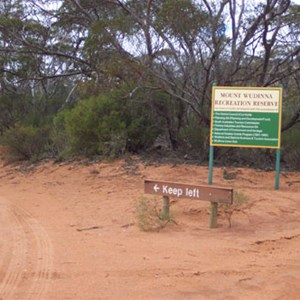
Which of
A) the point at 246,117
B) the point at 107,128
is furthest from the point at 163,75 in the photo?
the point at 246,117

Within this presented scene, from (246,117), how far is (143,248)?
605cm

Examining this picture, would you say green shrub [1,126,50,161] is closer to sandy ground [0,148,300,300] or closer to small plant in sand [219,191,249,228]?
sandy ground [0,148,300,300]

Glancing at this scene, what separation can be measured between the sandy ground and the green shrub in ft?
28.9

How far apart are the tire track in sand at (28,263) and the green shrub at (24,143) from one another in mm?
13106

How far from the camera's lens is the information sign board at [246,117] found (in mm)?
12820

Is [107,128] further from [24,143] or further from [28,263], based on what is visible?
[28,263]

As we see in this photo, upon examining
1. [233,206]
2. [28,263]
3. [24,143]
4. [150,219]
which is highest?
[24,143]

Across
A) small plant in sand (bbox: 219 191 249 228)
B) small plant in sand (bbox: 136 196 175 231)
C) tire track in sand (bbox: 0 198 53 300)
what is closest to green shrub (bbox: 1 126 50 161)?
tire track in sand (bbox: 0 198 53 300)

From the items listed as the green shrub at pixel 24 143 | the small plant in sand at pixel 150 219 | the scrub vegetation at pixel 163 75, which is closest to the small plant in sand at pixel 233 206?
the small plant in sand at pixel 150 219

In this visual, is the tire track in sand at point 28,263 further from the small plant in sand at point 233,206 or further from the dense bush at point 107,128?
the dense bush at point 107,128

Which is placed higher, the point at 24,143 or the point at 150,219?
the point at 24,143

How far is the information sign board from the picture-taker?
12.8 m

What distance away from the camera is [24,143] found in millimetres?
23188

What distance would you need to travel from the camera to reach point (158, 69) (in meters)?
18.2
